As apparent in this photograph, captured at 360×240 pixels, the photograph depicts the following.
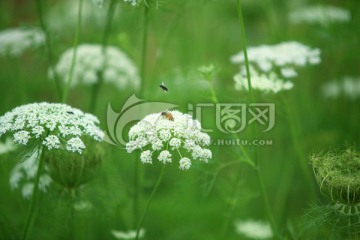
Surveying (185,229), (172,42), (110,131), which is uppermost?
(172,42)

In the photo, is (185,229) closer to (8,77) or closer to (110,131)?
(110,131)

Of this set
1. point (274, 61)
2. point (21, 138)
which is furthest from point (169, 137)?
point (274, 61)

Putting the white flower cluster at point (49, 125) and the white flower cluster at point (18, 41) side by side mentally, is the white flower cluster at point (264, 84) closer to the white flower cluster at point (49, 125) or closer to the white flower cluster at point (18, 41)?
the white flower cluster at point (49, 125)

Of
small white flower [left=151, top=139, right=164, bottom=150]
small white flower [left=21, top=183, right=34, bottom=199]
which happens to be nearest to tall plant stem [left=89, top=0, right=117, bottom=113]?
small white flower [left=21, top=183, right=34, bottom=199]

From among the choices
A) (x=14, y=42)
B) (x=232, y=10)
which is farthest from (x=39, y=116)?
(x=232, y=10)

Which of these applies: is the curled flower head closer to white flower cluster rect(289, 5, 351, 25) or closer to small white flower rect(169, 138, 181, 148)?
small white flower rect(169, 138, 181, 148)

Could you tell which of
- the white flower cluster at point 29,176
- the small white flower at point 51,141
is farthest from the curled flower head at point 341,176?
the white flower cluster at point 29,176

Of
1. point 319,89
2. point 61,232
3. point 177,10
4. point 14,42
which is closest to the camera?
point 177,10
